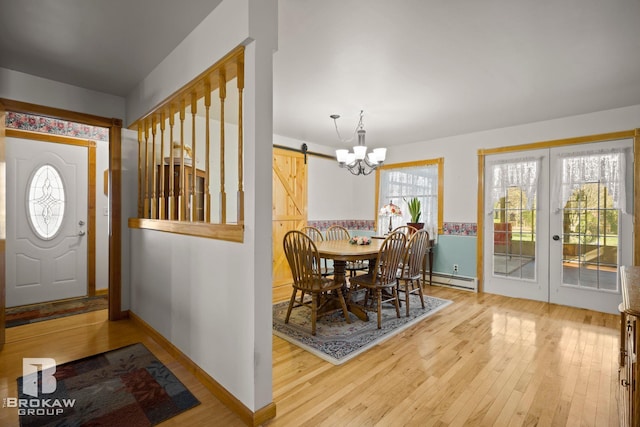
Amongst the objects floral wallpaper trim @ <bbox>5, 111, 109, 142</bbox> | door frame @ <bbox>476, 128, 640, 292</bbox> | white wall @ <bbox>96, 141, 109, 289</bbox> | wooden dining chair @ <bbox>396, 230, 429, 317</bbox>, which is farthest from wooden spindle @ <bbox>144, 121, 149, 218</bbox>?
door frame @ <bbox>476, 128, 640, 292</bbox>

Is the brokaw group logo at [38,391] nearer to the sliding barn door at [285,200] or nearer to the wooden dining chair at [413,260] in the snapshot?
the sliding barn door at [285,200]

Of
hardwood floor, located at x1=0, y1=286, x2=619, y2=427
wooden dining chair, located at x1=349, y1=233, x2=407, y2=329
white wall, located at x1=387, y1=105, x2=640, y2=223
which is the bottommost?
hardwood floor, located at x1=0, y1=286, x2=619, y2=427

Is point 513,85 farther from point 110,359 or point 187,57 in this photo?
point 110,359

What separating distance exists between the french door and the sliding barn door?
290cm

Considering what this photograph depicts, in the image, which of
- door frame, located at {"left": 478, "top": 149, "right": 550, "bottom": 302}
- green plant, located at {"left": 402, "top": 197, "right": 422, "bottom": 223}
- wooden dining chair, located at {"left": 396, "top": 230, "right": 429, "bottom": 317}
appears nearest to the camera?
wooden dining chair, located at {"left": 396, "top": 230, "right": 429, "bottom": 317}

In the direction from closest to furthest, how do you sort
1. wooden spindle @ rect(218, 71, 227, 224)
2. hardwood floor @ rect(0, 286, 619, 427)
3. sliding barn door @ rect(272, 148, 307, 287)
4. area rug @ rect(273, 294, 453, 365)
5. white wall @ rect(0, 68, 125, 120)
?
hardwood floor @ rect(0, 286, 619, 427) → wooden spindle @ rect(218, 71, 227, 224) → area rug @ rect(273, 294, 453, 365) → white wall @ rect(0, 68, 125, 120) → sliding barn door @ rect(272, 148, 307, 287)

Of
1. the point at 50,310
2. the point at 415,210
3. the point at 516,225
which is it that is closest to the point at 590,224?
the point at 516,225

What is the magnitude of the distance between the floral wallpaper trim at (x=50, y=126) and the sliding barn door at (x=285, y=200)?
2482 mm

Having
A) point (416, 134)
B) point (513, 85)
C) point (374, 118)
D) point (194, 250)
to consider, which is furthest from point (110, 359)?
point (416, 134)

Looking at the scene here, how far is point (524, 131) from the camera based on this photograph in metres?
4.20

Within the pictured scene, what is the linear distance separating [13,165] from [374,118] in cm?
444

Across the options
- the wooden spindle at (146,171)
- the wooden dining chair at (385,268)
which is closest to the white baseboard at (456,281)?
the wooden dining chair at (385,268)

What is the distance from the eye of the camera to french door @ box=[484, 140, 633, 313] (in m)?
3.60

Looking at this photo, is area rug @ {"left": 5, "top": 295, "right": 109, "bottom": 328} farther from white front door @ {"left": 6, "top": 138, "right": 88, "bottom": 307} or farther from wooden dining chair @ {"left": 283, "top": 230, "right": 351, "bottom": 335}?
wooden dining chair @ {"left": 283, "top": 230, "right": 351, "bottom": 335}
